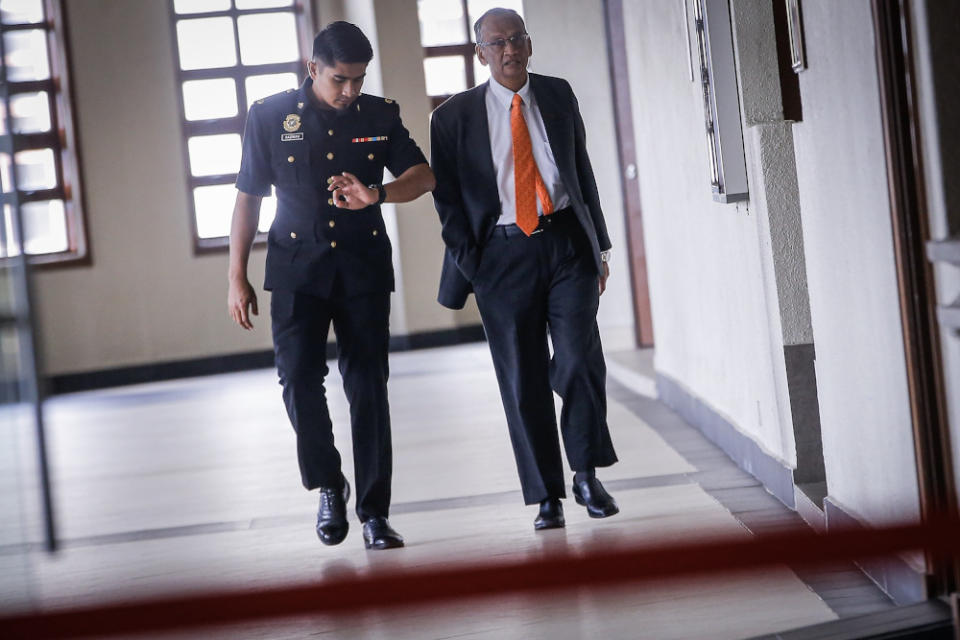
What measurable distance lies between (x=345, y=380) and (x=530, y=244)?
629 millimetres

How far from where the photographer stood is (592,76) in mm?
8961

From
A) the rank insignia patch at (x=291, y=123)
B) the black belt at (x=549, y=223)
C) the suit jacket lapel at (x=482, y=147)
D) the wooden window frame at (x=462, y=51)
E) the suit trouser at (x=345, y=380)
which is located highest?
the wooden window frame at (x=462, y=51)

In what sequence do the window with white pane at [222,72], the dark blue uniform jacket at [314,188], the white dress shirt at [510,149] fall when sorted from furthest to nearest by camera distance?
1. the window with white pane at [222,72]
2. the white dress shirt at [510,149]
3. the dark blue uniform jacket at [314,188]

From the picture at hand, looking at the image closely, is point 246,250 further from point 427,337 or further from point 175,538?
point 427,337

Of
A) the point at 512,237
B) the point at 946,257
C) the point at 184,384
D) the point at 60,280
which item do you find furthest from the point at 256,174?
the point at 60,280

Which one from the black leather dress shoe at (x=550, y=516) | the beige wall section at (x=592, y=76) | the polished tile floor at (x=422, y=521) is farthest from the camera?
the beige wall section at (x=592, y=76)

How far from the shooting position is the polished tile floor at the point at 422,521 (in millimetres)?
2639

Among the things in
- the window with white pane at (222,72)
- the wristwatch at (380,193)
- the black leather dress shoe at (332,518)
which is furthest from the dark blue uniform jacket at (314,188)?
the window with white pane at (222,72)

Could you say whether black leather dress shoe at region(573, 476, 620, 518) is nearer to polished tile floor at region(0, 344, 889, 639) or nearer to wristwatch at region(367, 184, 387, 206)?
polished tile floor at region(0, 344, 889, 639)

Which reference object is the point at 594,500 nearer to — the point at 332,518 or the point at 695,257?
the point at 332,518

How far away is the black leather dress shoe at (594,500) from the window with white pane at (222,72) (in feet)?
24.4

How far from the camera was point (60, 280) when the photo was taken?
1009cm

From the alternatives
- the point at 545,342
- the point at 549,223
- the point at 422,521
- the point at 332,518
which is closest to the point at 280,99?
the point at 549,223

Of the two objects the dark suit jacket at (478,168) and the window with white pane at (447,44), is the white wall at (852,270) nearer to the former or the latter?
the dark suit jacket at (478,168)
